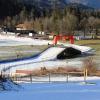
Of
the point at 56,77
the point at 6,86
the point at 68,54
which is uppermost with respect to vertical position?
the point at 68,54

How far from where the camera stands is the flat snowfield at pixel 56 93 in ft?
53.5

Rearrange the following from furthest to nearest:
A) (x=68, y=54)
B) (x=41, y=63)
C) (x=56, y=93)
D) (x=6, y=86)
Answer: (x=68, y=54) → (x=41, y=63) → (x=6, y=86) → (x=56, y=93)

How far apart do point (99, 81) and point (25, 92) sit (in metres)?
6.17

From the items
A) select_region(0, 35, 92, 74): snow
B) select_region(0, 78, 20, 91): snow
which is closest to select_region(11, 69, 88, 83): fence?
select_region(0, 35, 92, 74): snow

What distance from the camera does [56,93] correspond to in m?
17.7

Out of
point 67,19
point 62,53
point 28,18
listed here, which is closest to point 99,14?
point 28,18

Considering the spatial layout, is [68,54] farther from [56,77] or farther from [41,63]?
[56,77]

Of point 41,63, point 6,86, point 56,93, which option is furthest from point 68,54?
point 56,93

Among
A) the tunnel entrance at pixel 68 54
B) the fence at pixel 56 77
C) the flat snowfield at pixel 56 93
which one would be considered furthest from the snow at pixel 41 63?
the flat snowfield at pixel 56 93

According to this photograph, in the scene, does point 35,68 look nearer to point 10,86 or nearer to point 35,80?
point 35,80

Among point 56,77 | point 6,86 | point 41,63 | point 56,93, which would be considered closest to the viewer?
point 56,93

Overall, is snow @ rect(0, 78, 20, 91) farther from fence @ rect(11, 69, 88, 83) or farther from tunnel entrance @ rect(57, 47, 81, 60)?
tunnel entrance @ rect(57, 47, 81, 60)

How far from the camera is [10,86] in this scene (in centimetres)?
1842

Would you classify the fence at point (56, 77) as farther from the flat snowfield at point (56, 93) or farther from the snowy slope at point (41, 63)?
the flat snowfield at point (56, 93)
